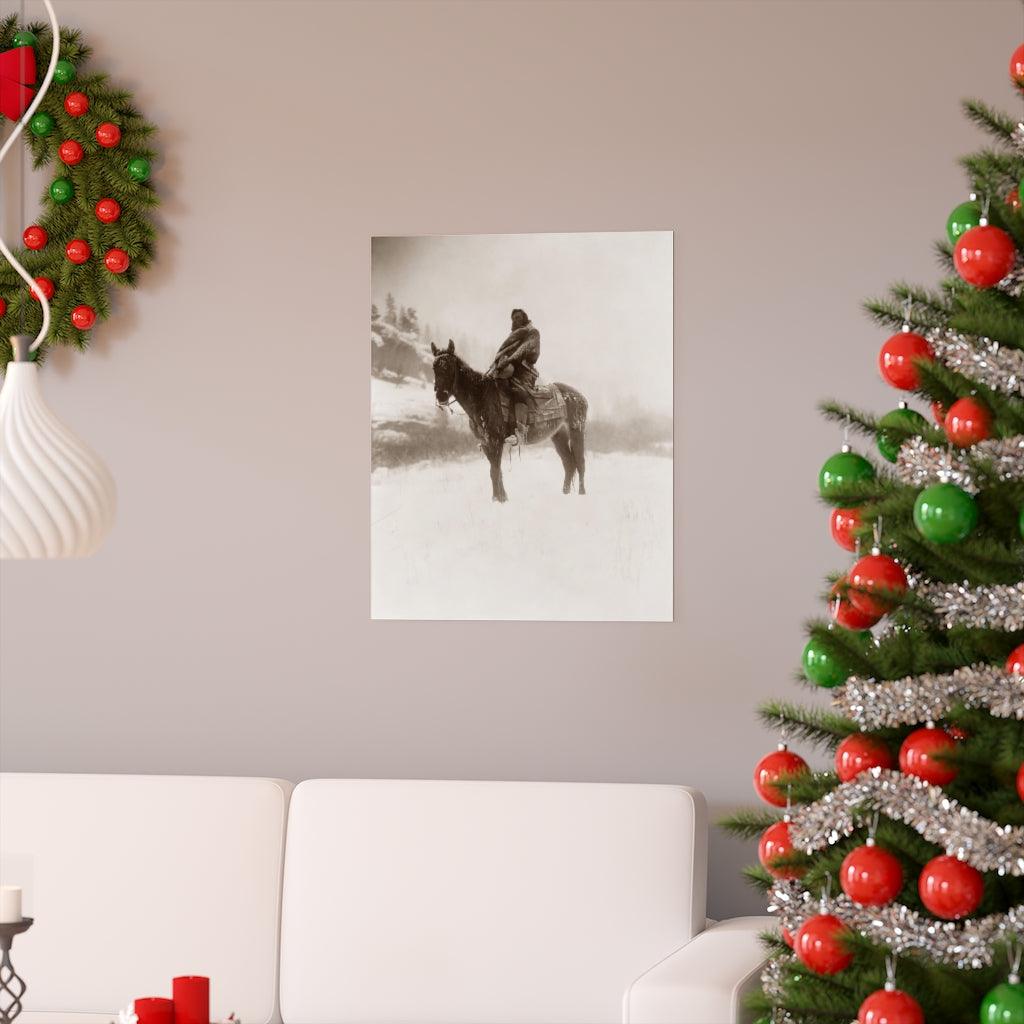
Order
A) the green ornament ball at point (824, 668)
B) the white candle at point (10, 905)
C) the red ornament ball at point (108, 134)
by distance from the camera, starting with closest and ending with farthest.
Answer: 1. the green ornament ball at point (824, 668)
2. the white candle at point (10, 905)
3. the red ornament ball at point (108, 134)

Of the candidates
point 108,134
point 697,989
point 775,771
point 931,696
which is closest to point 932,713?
point 931,696

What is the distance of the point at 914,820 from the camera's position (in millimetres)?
1402

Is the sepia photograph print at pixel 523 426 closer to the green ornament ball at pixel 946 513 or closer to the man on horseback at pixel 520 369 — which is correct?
the man on horseback at pixel 520 369

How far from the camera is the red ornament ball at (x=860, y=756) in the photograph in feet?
4.80

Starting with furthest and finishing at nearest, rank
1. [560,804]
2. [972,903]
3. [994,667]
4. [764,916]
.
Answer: [764,916], [560,804], [994,667], [972,903]

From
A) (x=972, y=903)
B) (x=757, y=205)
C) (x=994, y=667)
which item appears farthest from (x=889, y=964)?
(x=757, y=205)

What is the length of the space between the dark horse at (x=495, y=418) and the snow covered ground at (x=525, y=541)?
0.02 m

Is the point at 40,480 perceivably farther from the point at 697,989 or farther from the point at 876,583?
the point at 697,989

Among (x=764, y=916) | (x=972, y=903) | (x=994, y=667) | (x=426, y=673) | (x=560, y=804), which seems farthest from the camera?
(x=426, y=673)

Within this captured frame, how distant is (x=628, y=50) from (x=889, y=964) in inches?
87.4

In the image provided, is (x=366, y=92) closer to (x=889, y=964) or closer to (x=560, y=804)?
(x=560, y=804)

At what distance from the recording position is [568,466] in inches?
119

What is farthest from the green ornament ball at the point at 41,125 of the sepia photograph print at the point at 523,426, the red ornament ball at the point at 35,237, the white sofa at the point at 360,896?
the white sofa at the point at 360,896

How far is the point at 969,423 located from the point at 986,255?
0.59 ft
